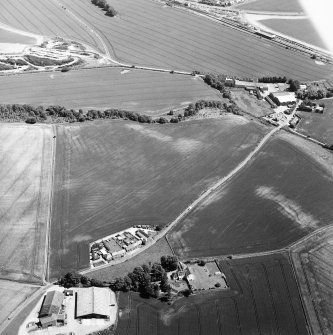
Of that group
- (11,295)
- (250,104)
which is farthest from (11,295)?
(250,104)

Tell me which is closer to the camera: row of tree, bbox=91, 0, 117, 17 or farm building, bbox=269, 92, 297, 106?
farm building, bbox=269, 92, 297, 106

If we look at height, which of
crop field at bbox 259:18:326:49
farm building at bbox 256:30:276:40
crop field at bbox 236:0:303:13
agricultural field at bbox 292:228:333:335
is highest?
crop field at bbox 236:0:303:13

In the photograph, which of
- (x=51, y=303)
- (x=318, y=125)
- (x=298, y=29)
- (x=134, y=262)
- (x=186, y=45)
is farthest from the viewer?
(x=298, y=29)

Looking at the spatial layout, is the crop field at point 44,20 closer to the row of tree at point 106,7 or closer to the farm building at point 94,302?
the row of tree at point 106,7

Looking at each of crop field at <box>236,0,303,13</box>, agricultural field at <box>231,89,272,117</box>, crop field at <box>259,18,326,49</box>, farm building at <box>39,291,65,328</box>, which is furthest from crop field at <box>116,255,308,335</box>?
crop field at <box>236,0,303,13</box>

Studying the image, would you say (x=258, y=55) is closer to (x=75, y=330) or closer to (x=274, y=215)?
(x=274, y=215)

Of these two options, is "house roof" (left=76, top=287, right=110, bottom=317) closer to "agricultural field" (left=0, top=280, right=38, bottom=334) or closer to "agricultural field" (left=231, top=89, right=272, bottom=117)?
"agricultural field" (left=0, top=280, right=38, bottom=334)

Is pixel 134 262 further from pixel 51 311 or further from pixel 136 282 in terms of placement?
pixel 51 311
